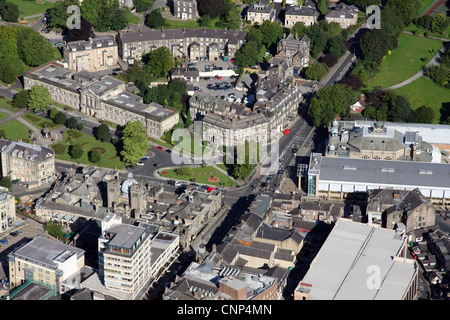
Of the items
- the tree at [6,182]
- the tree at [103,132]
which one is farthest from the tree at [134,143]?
the tree at [6,182]

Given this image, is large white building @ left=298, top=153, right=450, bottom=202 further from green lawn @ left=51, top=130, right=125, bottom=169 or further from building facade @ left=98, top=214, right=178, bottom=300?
building facade @ left=98, top=214, right=178, bottom=300

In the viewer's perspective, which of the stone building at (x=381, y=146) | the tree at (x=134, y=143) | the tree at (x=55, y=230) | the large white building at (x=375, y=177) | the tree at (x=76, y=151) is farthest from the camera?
the tree at (x=76, y=151)

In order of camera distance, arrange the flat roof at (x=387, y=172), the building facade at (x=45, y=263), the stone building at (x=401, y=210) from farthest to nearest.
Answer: the flat roof at (x=387, y=172) < the stone building at (x=401, y=210) < the building facade at (x=45, y=263)

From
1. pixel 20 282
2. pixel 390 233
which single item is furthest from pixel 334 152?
pixel 20 282

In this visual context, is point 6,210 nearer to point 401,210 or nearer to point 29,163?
point 29,163

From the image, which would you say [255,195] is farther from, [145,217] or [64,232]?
[64,232]

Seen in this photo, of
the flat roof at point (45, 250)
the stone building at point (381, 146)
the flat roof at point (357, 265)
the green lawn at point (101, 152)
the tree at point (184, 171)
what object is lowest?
the flat roof at point (357, 265)

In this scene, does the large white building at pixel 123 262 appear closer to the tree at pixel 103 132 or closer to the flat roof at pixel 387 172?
the flat roof at pixel 387 172
